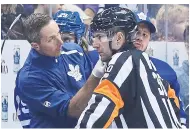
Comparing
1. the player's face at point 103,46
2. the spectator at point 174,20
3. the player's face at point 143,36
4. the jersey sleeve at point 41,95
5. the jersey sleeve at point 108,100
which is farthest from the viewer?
the spectator at point 174,20

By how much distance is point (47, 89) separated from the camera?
222 centimetres

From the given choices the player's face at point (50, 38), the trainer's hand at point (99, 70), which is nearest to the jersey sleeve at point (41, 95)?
the player's face at point (50, 38)

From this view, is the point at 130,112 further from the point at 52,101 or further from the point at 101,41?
the point at 52,101

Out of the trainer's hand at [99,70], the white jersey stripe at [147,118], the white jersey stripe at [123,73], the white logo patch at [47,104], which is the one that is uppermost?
the white jersey stripe at [123,73]

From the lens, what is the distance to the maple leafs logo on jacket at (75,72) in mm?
2293

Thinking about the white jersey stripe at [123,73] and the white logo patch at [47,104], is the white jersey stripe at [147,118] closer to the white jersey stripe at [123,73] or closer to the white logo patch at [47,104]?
the white jersey stripe at [123,73]

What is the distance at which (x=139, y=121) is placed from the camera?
1.68m

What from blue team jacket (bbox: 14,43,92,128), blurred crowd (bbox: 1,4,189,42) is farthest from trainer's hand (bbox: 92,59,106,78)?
blurred crowd (bbox: 1,4,189,42)

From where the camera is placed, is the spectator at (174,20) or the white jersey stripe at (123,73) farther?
the spectator at (174,20)

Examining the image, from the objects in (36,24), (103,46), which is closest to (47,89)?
(36,24)

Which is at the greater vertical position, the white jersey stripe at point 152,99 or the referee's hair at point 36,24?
the referee's hair at point 36,24

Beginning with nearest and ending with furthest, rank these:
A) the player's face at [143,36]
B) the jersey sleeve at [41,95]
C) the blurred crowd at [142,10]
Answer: the jersey sleeve at [41,95] < the player's face at [143,36] < the blurred crowd at [142,10]

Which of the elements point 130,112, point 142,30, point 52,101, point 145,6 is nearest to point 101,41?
point 130,112

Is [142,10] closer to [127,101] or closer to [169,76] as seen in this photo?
[169,76]
